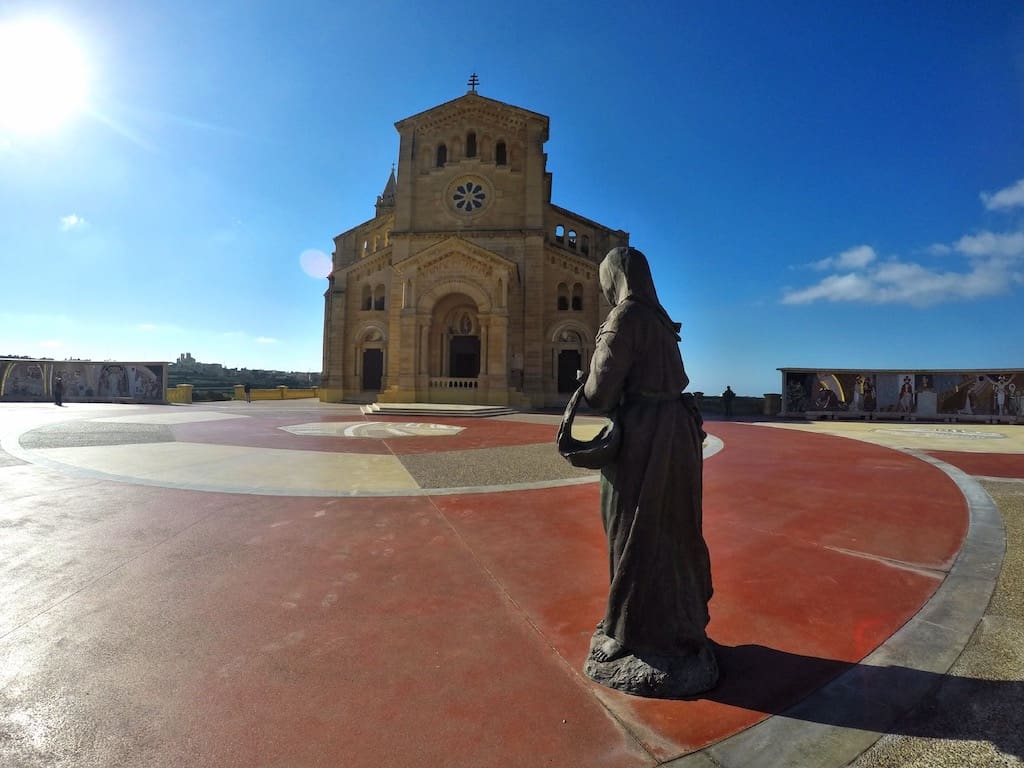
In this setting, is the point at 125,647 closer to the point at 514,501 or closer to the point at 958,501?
the point at 514,501

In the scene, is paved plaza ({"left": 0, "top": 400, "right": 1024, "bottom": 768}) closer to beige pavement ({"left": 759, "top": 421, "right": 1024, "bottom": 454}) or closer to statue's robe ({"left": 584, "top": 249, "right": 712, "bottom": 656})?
statue's robe ({"left": 584, "top": 249, "right": 712, "bottom": 656})

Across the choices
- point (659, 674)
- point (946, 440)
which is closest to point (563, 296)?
point (946, 440)

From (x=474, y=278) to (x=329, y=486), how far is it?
69.8 feet

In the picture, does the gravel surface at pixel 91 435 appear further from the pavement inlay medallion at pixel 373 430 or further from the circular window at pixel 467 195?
the circular window at pixel 467 195

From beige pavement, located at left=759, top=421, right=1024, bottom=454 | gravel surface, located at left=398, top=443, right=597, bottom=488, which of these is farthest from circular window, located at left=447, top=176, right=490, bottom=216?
beige pavement, located at left=759, top=421, right=1024, bottom=454

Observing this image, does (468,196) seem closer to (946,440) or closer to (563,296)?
(563,296)

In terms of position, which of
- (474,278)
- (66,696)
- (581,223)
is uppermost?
(581,223)

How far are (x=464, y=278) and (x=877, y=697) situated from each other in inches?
1030

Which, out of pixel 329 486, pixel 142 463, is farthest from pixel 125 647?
pixel 142 463

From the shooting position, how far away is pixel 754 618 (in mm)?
3332

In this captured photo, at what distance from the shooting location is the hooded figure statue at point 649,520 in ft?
8.19

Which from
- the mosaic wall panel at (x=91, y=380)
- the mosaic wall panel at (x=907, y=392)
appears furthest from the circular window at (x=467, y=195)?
the mosaic wall panel at (x=907, y=392)

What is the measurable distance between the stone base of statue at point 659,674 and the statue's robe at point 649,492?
51 mm

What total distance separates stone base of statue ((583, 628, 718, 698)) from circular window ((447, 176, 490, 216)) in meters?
31.5
